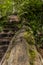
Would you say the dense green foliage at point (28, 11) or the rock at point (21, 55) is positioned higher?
the rock at point (21, 55)

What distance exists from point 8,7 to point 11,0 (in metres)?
0.76

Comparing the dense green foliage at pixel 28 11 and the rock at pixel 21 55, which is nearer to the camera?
the rock at pixel 21 55

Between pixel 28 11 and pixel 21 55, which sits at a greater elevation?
pixel 21 55

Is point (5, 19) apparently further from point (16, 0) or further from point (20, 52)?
point (20, 52)

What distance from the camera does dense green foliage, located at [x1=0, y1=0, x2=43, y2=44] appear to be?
10.1 metres

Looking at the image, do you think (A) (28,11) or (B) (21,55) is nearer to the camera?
(B) (21,55)

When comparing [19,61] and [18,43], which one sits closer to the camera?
[19,61]

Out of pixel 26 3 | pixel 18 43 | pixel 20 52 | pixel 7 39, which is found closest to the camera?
pixel 20 52

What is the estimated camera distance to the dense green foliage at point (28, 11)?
10109mm

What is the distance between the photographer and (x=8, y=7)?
11.4 metres

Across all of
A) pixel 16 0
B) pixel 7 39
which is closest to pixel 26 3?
pixel 16 0

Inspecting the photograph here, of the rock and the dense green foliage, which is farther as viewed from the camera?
the dense green foliage

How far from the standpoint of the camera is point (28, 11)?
10797mm

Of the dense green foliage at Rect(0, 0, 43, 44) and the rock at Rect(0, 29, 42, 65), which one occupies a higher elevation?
the rock at Rect(0, 29, 42, 65)
